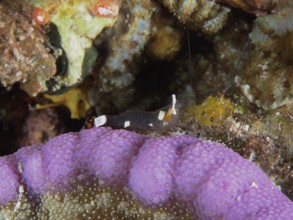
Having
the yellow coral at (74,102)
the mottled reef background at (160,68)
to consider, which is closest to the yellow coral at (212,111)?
the mottled reef background at (160,68)

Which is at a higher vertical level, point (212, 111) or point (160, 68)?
point (212, 111)

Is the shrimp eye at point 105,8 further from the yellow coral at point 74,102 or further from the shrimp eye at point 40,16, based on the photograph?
the yellow coral at point 74,102

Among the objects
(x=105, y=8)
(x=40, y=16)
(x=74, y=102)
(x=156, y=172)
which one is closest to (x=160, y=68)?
(x=74, y=102)

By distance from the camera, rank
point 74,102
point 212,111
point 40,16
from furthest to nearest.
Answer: point 74,102, point 212,111, point 40,16

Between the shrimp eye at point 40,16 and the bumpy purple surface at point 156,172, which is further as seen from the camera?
the shrimp eye at point 40,16

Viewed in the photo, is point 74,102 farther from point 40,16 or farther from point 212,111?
point 212,111

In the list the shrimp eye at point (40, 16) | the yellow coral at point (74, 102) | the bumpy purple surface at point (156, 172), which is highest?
the shrimp eye at point (40, 16)

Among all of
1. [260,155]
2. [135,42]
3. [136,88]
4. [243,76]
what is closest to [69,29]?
Answer: [135,42]
